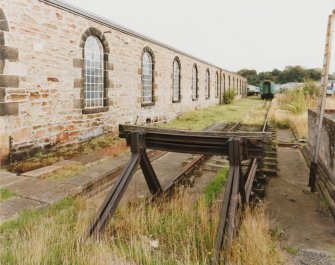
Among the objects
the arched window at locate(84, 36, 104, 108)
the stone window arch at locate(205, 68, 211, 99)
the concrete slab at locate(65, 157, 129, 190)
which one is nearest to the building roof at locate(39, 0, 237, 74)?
the arched window at locate(84, 36, 104, 108)

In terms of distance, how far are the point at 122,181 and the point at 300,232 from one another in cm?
235

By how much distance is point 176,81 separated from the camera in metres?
18.1

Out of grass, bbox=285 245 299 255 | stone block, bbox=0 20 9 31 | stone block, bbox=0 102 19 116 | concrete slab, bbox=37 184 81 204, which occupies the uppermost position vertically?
stone block, bbox=0 20 9 31

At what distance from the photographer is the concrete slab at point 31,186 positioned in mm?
4926

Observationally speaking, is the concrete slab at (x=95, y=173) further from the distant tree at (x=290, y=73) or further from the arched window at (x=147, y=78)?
the distant tree at (x=290, y=73)

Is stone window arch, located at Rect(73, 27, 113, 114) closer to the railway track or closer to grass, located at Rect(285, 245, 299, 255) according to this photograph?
the railway track

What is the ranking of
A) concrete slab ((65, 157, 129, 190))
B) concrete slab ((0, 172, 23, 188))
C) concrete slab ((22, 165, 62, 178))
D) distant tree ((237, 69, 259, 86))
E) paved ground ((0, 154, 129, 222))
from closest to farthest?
paved ground ((0, 154, 129, 222))
concrete slab ((0, 172, 23, 188))
concrete slab ((65, 157, 129, 190))
concrete slab ((22, 165, 62, 178))
distant tree ((237, 69, 259, 86))

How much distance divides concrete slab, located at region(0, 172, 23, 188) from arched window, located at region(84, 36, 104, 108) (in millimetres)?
4220

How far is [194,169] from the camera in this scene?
664cm

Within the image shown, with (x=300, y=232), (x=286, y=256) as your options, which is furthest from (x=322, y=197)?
(x=286, y=256)

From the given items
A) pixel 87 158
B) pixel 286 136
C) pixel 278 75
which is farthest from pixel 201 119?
pixel 278 75

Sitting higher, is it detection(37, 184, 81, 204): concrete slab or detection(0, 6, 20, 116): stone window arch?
detection(0, 6, 20, 116): stone window arch

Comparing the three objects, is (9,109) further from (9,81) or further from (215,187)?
(215,187)

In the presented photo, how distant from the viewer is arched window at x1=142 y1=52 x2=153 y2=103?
44.4 feet
